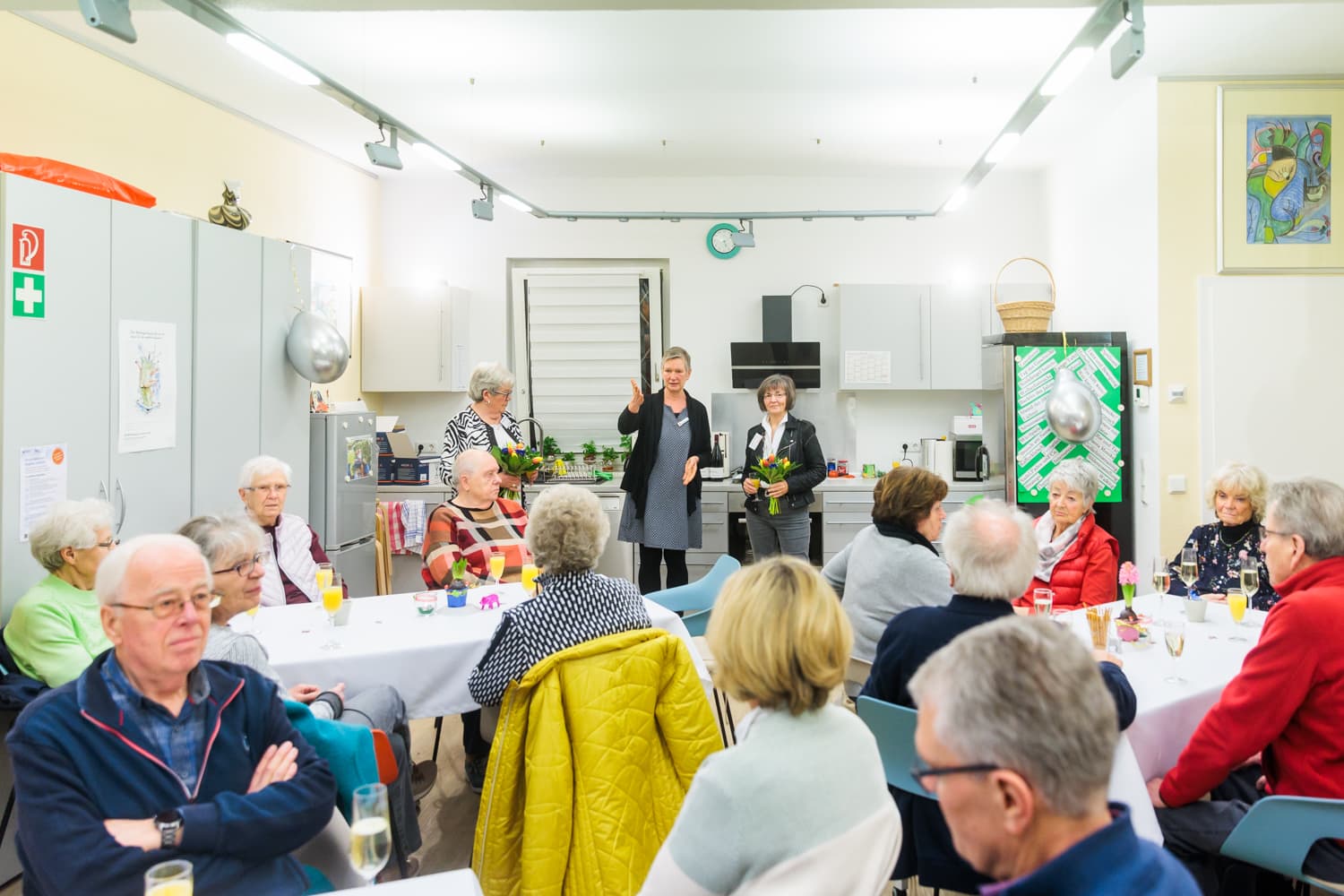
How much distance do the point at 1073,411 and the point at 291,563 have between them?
4768 mm

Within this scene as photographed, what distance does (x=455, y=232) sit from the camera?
312 inches

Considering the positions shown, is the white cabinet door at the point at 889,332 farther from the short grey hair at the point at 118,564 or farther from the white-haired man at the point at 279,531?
the short grey hair at the point at 118,564

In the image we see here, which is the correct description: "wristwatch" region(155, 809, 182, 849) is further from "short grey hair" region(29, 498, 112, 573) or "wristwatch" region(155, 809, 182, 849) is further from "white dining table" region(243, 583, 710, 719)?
"short grey hair" region(29, 498, 112, 573)

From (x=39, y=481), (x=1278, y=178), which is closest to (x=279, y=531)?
(x=39, y=481)

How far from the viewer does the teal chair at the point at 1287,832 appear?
6.88 feet

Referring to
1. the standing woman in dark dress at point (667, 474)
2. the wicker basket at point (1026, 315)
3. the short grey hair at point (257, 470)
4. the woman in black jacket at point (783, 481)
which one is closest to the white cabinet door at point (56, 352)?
the short grey hair at point (257, 470)

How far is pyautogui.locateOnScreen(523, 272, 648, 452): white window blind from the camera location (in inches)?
314

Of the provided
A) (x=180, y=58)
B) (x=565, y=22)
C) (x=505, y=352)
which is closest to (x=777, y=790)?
(x=565, y=22)

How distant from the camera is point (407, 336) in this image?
24.7 ft

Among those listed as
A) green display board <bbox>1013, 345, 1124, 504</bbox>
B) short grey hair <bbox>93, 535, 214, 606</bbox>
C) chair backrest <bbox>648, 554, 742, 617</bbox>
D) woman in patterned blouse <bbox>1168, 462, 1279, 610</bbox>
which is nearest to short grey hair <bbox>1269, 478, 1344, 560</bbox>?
woman in patterned blouse <bbox>1168, 462, 1279, 610</bbox>

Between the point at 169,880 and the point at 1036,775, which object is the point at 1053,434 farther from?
the point at 169,880

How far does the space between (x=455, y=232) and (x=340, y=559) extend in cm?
339

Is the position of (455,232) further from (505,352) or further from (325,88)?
(325,88)

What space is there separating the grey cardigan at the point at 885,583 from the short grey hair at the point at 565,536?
0.99 metres
